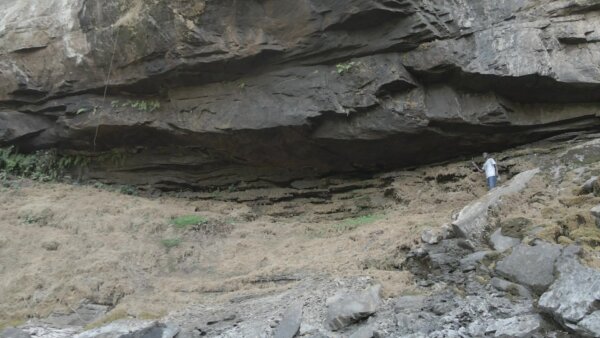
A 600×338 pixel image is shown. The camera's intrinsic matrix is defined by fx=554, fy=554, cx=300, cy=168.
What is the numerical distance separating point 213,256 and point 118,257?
139 centimetres

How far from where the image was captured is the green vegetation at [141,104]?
1132cm

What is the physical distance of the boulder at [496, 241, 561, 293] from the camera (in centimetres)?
510

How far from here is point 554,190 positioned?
289 inches

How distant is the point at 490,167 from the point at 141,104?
22.7ft

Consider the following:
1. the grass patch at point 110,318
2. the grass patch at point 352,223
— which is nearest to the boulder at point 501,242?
the grass patch at point 352,223

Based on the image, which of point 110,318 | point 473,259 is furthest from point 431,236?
point 110,318

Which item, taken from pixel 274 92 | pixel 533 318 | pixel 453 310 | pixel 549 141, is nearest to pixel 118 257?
pixel 274 92

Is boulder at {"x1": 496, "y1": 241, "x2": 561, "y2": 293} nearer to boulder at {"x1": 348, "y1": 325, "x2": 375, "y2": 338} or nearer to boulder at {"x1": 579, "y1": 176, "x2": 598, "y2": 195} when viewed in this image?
boulder at {"x1": 348, "y1": 325, "x2": 375, "y2": 338}

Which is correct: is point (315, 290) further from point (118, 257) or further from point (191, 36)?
point (191, 36)

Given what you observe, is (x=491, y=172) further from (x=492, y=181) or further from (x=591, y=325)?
(x=591, y=325)

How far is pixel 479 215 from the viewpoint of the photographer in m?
6.74

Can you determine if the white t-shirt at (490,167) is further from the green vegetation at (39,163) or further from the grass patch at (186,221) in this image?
the green vegetation at (39,163)

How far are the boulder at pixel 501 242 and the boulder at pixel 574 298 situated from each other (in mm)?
954

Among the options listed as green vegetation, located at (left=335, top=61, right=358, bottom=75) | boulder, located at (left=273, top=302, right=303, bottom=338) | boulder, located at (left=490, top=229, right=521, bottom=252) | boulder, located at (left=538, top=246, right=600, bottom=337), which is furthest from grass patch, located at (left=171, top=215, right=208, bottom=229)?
boulder, located at (left=538, top=246, right=600, bottom=337)
